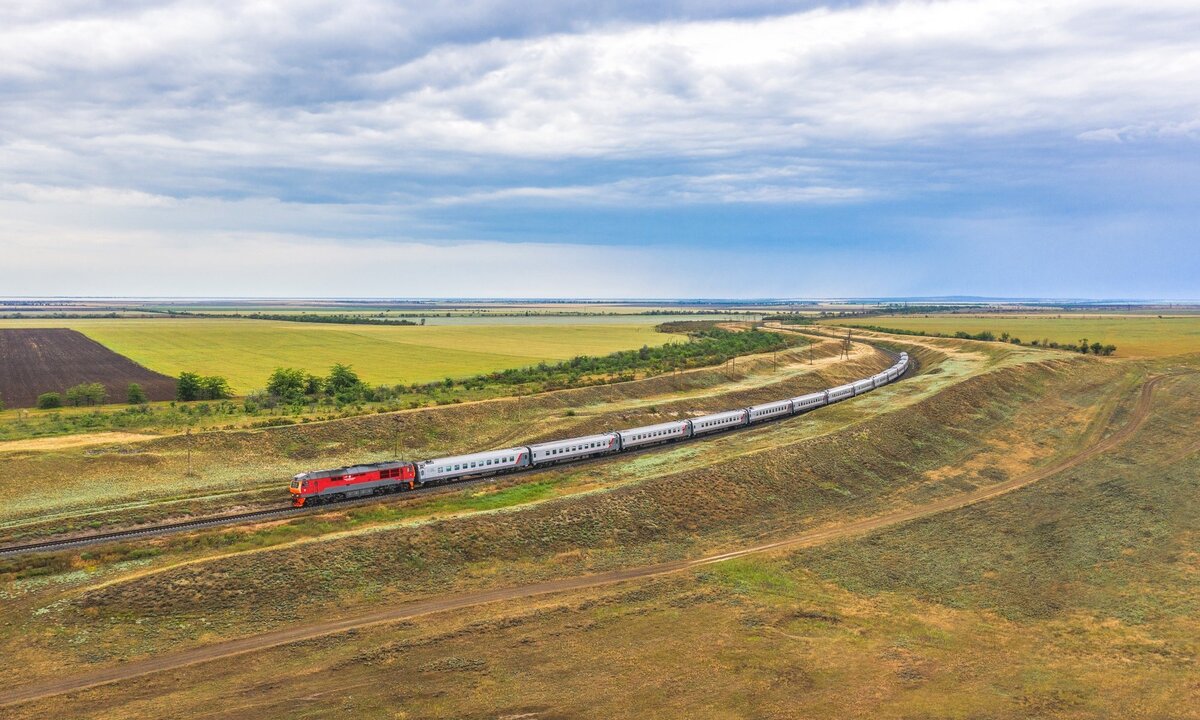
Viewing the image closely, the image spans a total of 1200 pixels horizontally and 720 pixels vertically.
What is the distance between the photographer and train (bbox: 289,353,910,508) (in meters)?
49.8

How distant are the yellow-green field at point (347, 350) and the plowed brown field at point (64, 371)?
509 cm

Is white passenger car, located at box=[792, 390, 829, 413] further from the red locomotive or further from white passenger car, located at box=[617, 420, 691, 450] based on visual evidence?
the red locomotive

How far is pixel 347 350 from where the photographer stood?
14950cm

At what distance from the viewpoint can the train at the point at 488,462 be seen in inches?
1959

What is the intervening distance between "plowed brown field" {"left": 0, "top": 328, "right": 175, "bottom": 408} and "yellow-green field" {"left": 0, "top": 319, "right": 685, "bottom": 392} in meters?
5.09

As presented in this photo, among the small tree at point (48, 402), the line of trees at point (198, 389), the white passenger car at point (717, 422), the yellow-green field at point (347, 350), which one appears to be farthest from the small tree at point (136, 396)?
the white passenger car at point (717, 422)

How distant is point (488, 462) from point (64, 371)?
94.9 m

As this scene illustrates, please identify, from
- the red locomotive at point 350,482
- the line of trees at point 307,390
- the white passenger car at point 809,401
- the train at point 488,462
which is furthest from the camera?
the white passenger car at point 809,401

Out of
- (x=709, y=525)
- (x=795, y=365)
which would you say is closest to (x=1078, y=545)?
(x=709, y=525)

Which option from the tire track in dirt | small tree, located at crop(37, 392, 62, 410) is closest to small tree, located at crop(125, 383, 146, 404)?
small tree, located at crop(37, 392, 62, 410)

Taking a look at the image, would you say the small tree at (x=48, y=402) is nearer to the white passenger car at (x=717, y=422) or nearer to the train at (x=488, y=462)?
the train at (x=488, y=462)

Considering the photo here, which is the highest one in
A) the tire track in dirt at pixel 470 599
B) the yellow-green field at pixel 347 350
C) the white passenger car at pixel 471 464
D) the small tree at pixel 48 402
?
the yellow-green field at pixel 347 350

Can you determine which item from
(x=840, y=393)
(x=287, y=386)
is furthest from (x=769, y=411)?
(x=287, y=386)

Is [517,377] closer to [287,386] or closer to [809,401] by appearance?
[287,386]
